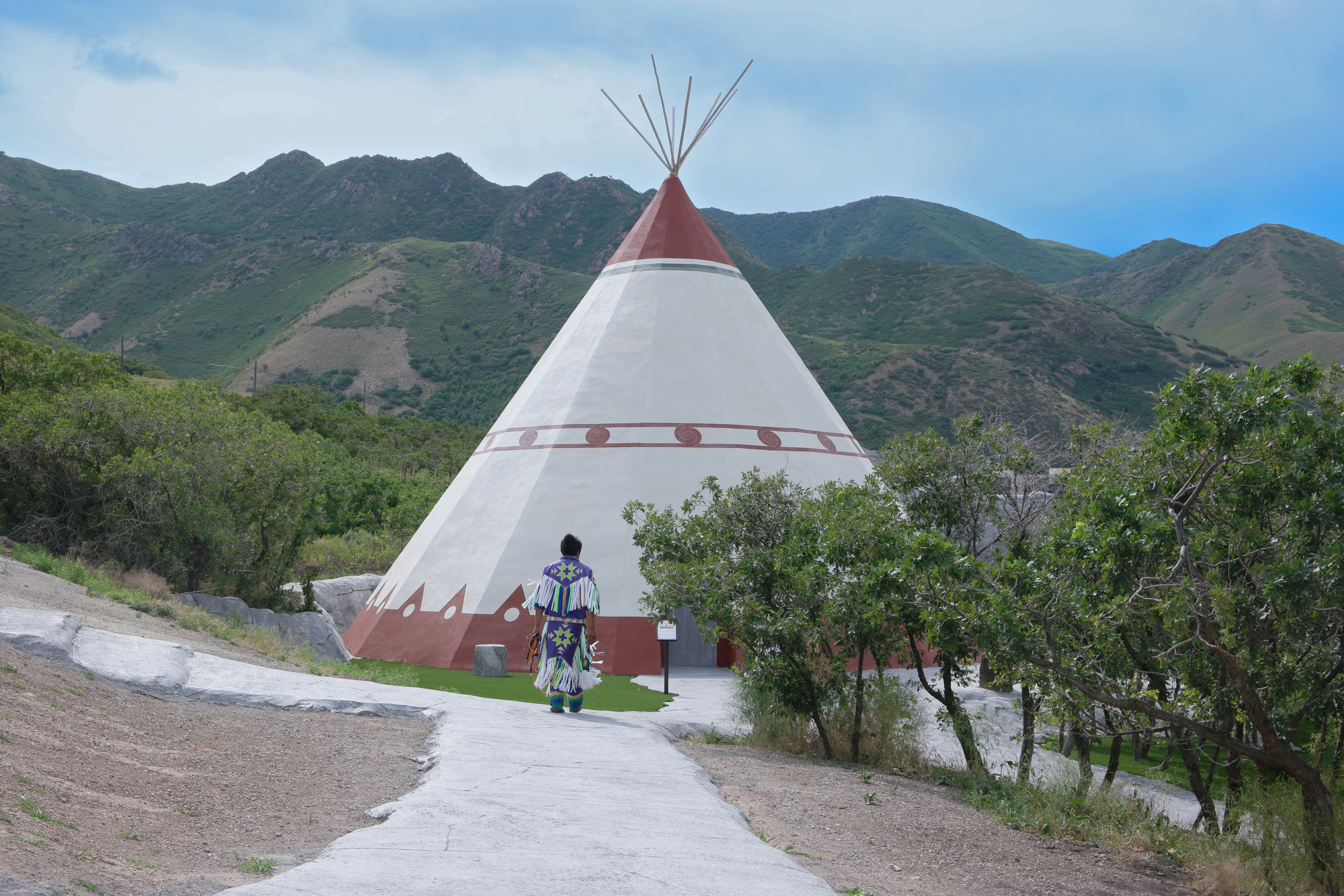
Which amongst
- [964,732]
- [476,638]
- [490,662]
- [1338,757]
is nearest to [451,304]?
[476,638]

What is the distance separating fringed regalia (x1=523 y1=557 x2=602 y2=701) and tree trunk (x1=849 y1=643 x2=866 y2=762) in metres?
2.23

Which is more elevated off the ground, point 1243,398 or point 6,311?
point 6,311

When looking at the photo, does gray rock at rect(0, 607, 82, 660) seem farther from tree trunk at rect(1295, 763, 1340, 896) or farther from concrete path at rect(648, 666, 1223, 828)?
tree trunk at rect(1295, 763, 1340, 896)

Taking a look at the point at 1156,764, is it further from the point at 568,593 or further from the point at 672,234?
the point at 672,234

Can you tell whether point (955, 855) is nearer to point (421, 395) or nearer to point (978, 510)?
point (978, 510)

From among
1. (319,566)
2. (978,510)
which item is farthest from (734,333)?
(319,566)

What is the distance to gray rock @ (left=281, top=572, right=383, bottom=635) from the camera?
55.6 ft

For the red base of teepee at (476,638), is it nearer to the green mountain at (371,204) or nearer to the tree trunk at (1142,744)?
the tree trunk at (1142,744)

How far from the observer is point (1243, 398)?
15.6ft

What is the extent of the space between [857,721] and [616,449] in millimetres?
6135

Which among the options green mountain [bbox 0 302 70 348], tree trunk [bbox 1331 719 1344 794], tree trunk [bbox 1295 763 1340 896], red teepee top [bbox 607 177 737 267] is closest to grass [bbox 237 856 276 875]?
tree trunk [bbox 1295 763 1340 896]

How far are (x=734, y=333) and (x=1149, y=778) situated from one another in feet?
26.2

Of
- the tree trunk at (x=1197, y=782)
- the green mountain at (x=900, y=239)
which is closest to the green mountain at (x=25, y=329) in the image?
the tree trunk at (x=1197, y=782)

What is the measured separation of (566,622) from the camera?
8.09m
